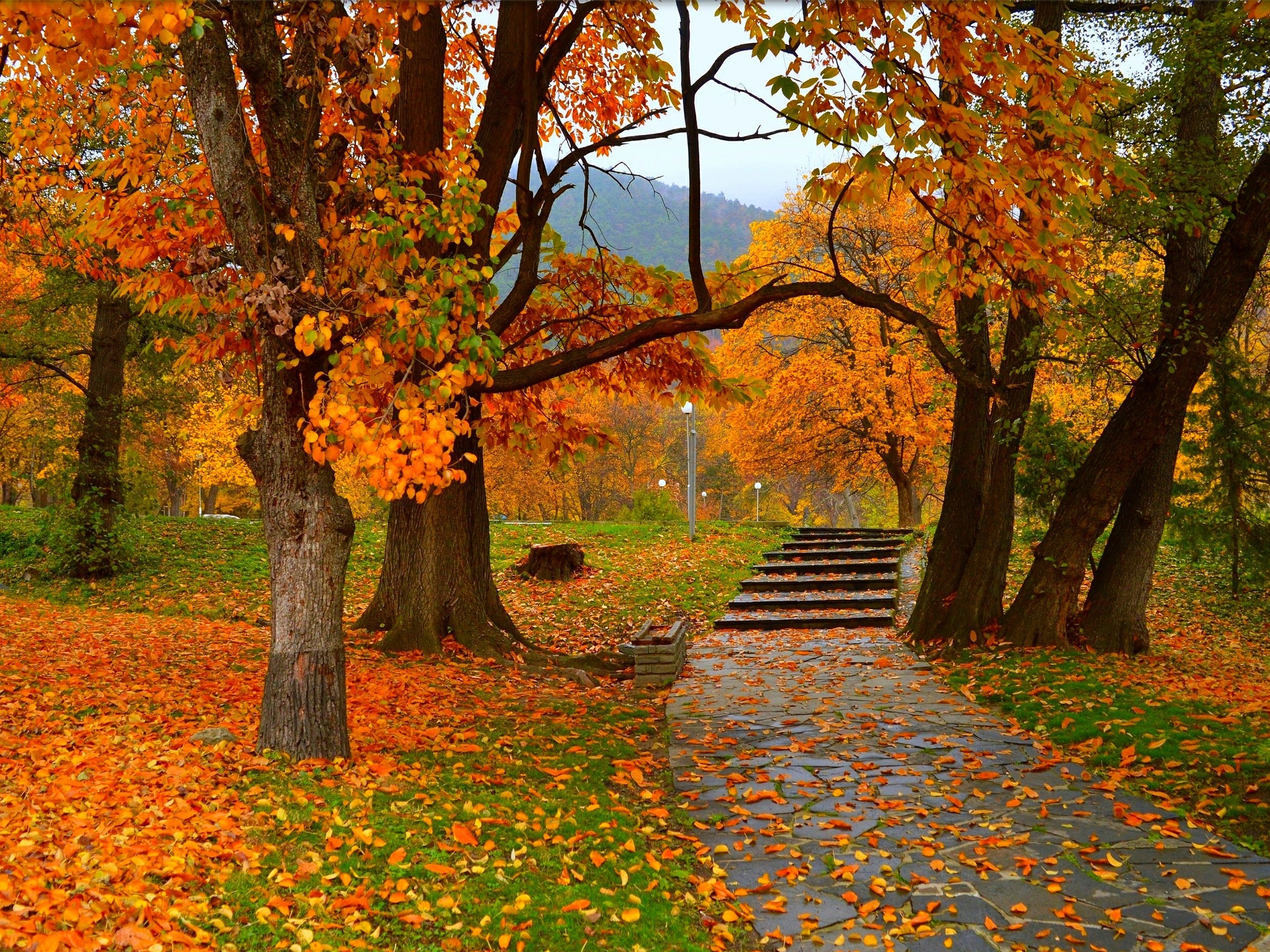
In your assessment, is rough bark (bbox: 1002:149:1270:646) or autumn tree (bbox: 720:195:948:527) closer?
rough bark (bbox: 1002:149:1270:646)

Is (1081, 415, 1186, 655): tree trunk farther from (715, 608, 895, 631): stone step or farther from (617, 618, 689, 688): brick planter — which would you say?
(617, 618, 689, 688): brick planter

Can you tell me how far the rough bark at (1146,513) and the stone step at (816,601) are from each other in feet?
14.7

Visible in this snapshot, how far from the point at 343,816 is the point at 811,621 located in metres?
9.24

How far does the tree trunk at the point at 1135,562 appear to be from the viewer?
8555 millimetres

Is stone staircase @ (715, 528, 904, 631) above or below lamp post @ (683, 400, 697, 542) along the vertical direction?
below

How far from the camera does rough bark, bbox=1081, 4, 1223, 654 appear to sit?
8547 mm

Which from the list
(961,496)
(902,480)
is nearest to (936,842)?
(961,496)

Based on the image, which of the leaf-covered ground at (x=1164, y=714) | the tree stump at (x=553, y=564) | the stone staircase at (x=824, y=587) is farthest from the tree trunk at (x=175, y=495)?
the leaf-covered ground at (x=1164, y=714)

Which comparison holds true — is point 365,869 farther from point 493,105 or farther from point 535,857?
point 493,105

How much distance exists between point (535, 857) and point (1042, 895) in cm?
230

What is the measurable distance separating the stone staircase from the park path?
4.89 meters

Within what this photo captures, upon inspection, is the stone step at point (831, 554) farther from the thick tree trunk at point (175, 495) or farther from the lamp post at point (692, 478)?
the thick tree trunk at point (175, 495)

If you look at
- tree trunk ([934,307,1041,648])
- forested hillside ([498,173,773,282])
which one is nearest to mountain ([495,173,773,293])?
forested hillside ([498,173,773,282])

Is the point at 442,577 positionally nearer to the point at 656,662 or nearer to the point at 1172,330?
the point at 656,662
